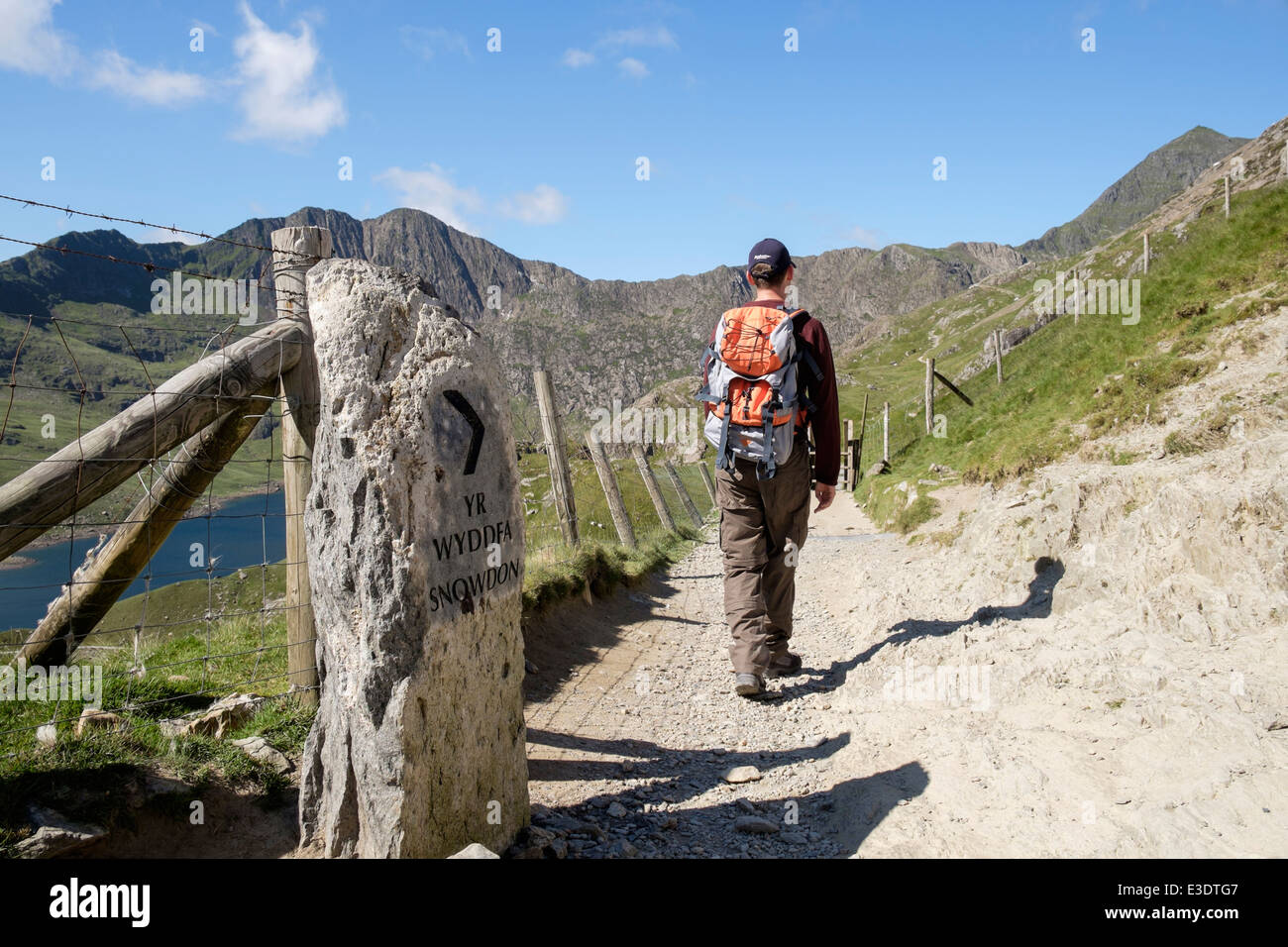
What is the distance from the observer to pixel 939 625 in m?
6.39

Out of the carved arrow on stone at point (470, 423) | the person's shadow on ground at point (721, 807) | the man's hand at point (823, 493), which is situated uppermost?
the carved arrow on stone at point (470, 423)

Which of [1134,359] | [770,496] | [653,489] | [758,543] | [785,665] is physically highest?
[1134,359]

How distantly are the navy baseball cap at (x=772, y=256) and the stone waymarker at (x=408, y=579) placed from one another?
294 centimetres

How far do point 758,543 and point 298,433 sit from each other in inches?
137

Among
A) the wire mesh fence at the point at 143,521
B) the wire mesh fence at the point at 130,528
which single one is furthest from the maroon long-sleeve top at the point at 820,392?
the wire mesh fence at the point at 130,528

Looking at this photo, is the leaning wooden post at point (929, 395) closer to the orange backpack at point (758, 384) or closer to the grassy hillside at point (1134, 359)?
the grassy hillside at point (1134, 359)

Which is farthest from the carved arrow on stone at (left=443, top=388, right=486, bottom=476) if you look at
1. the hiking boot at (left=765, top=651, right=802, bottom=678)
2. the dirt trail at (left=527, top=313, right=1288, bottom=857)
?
the hiking boot at (left=765, top=651, right=802, bottom=678)

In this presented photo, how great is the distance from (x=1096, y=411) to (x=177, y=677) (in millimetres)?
8945

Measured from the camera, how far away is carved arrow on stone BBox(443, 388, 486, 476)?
11.8 ft

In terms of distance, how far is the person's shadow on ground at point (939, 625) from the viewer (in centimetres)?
593

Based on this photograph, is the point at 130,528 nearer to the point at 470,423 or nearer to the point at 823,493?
the point at 470,423

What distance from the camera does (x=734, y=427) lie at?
5.73 meters

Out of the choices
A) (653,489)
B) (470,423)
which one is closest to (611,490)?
(653,489)

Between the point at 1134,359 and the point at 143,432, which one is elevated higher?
the point at 1134,359
